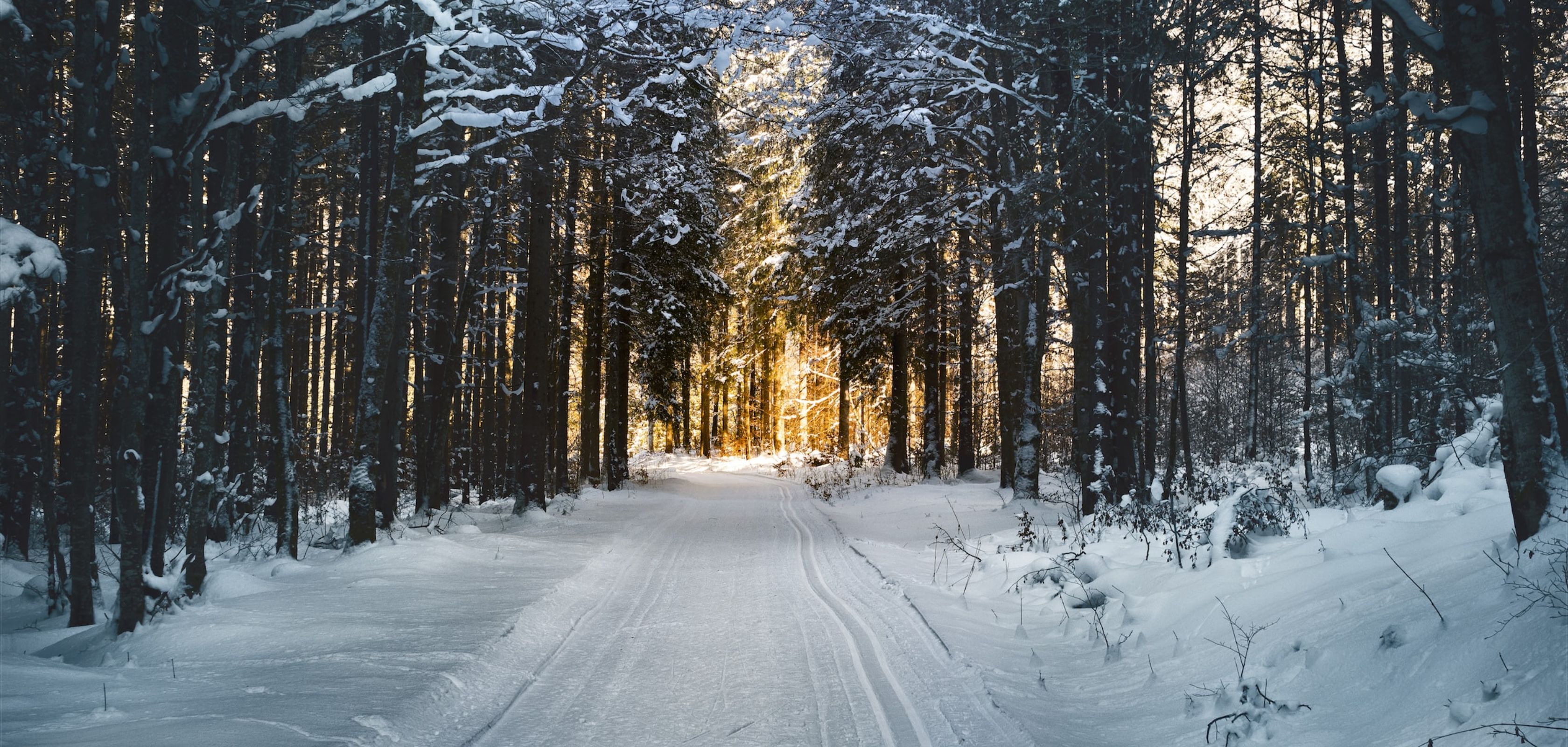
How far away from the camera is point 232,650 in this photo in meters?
6.01

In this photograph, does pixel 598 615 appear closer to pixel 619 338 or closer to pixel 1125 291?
pixel 1125 291

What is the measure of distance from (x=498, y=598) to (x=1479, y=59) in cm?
868

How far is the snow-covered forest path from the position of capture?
466 cm

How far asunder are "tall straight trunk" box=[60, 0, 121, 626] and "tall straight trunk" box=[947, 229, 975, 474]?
627 inches

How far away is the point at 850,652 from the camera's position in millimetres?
6238

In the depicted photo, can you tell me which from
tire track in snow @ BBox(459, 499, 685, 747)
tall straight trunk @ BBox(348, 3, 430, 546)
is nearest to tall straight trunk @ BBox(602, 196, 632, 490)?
tire track in snow @ BBox(459, 499, 685, 747)

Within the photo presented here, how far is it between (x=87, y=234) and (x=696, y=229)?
53.7 ft

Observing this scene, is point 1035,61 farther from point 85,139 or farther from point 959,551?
point 85,139

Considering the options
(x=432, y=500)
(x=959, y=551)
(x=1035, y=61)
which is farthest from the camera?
(x=432, y=500)

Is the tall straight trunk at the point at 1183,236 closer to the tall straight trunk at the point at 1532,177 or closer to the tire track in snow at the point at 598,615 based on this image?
the tall straight trunk at the point at 1532,177

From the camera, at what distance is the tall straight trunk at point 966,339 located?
2028 centimetres

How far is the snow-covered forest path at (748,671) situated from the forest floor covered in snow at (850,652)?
0.03 meters

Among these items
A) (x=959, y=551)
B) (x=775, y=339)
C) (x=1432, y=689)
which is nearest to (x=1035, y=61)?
(x=959, y=551)

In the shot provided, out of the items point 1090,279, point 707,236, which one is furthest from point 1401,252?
point 707,236
